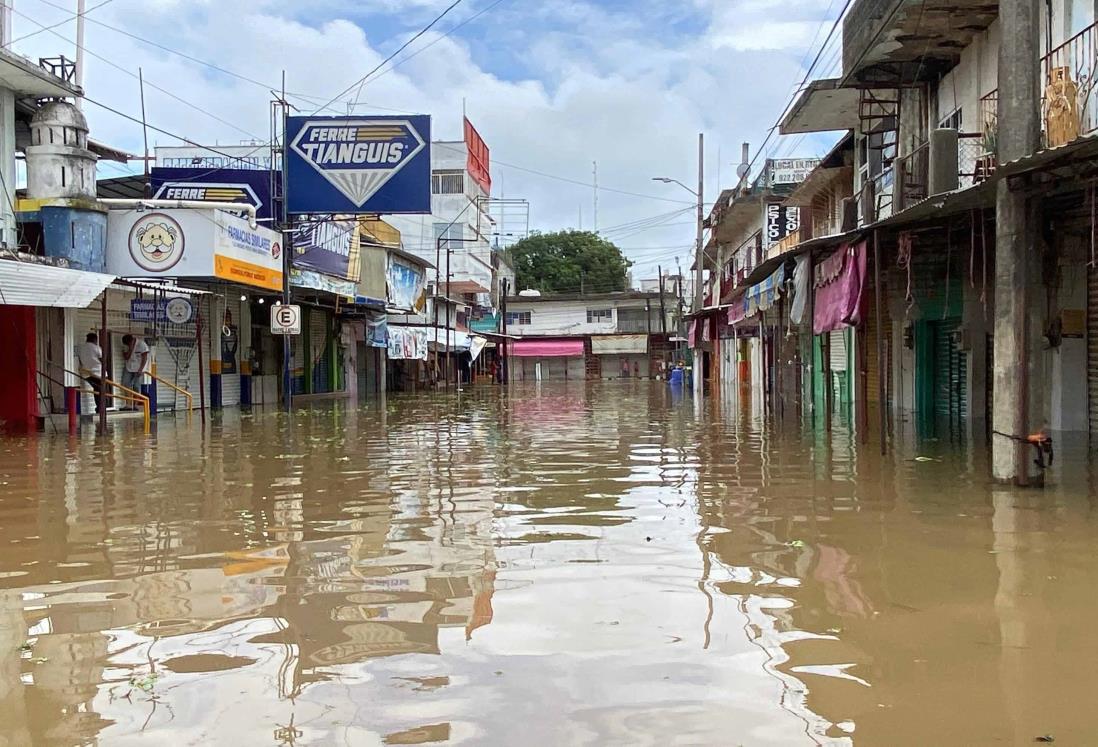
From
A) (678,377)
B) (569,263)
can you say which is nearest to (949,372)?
(678,377)

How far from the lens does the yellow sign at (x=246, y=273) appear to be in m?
18.9

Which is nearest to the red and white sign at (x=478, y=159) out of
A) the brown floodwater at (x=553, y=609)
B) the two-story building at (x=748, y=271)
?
the two-story building at (x=748, y=271)

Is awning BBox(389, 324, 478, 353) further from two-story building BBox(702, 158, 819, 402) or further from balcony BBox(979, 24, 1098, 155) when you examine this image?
balcony BBox(979, 24, 1098, 155)

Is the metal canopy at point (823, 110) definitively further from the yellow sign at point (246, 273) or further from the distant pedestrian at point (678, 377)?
the distant pedestrian at point (678, 377)

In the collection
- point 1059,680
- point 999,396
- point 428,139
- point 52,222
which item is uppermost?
point 428,139

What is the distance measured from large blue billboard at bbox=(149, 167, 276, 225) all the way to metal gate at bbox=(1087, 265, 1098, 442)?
20493 millimetres

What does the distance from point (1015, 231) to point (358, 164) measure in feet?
55.4

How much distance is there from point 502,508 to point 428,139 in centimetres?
1530

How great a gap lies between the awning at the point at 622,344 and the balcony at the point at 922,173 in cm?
4972

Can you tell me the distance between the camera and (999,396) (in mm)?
8320

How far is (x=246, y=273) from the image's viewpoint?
67.3 feet

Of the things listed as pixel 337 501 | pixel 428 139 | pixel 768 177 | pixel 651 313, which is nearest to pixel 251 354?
pixel 428 139

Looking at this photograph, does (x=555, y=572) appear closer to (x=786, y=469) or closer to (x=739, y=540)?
(x=739, y=540)

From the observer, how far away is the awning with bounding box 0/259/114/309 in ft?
46.1
